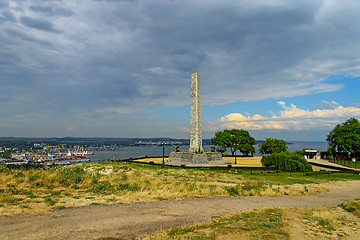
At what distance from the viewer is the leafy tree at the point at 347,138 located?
4419 cm

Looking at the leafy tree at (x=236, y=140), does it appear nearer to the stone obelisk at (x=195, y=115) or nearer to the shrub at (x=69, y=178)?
the stone obelisk at (x=195, y=115)

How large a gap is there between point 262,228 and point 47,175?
1658 cm

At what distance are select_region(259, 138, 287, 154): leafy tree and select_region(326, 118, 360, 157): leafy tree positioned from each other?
34.0 feet

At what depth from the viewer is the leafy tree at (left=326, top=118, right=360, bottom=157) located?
44.2m

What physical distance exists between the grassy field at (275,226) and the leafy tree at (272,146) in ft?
146

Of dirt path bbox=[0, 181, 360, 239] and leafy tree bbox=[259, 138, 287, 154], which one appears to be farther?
leafy tree bbox=[259, 138, 287, 154]

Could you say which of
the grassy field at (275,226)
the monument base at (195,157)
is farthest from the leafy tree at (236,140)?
the grassy field at (275,226)

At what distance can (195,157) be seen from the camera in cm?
4166

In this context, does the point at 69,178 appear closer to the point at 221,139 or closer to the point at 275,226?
the point at 275,226

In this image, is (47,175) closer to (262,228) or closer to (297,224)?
(262,228)

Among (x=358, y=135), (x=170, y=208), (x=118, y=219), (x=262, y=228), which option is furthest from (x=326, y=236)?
(x=358, y=135)

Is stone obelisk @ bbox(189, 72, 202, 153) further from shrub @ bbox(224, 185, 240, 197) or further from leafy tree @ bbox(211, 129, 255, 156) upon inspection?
shrub @ bbox(224, 185, 240, 197)

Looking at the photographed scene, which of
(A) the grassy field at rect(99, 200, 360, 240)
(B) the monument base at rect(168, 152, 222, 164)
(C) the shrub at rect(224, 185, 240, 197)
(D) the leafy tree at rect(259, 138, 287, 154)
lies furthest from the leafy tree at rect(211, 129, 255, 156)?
(A) the grassy field at rect(99, 200, 360, 240)

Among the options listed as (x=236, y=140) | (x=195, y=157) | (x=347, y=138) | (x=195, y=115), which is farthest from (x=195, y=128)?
(x=347, y=138)
